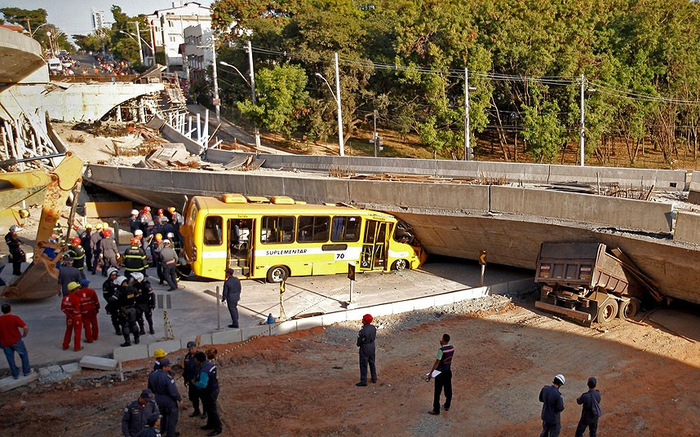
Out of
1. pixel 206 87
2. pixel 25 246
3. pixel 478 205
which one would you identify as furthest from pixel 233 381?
pixel 206 87

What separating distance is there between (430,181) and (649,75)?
2930 cm

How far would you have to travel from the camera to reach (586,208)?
57.2ft

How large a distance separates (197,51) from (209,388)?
62242 mm

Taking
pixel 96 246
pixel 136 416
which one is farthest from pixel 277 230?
pixel 136 416

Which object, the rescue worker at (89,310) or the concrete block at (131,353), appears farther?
the rescue worker at (89,310)

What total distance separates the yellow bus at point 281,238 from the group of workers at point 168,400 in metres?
7.01

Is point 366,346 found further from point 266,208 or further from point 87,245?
point 87,245

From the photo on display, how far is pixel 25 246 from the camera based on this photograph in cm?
2269

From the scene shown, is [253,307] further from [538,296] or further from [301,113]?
[301,113]

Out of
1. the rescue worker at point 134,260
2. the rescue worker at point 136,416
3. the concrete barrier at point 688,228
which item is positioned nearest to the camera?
the rescue worker at point 136,416

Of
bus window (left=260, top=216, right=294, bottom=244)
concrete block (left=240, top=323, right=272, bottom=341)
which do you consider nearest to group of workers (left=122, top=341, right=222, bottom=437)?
concrete block (left=240, top=323, right=272, bottom=341)

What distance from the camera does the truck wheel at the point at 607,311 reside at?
16.6 meters

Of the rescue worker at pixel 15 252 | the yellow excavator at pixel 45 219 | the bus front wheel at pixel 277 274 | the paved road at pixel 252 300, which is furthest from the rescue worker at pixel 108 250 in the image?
the bus front wheel at pixel 277 274

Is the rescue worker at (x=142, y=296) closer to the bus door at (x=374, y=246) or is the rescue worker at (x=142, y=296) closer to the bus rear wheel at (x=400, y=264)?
the bus door at (x=374, y=246)
